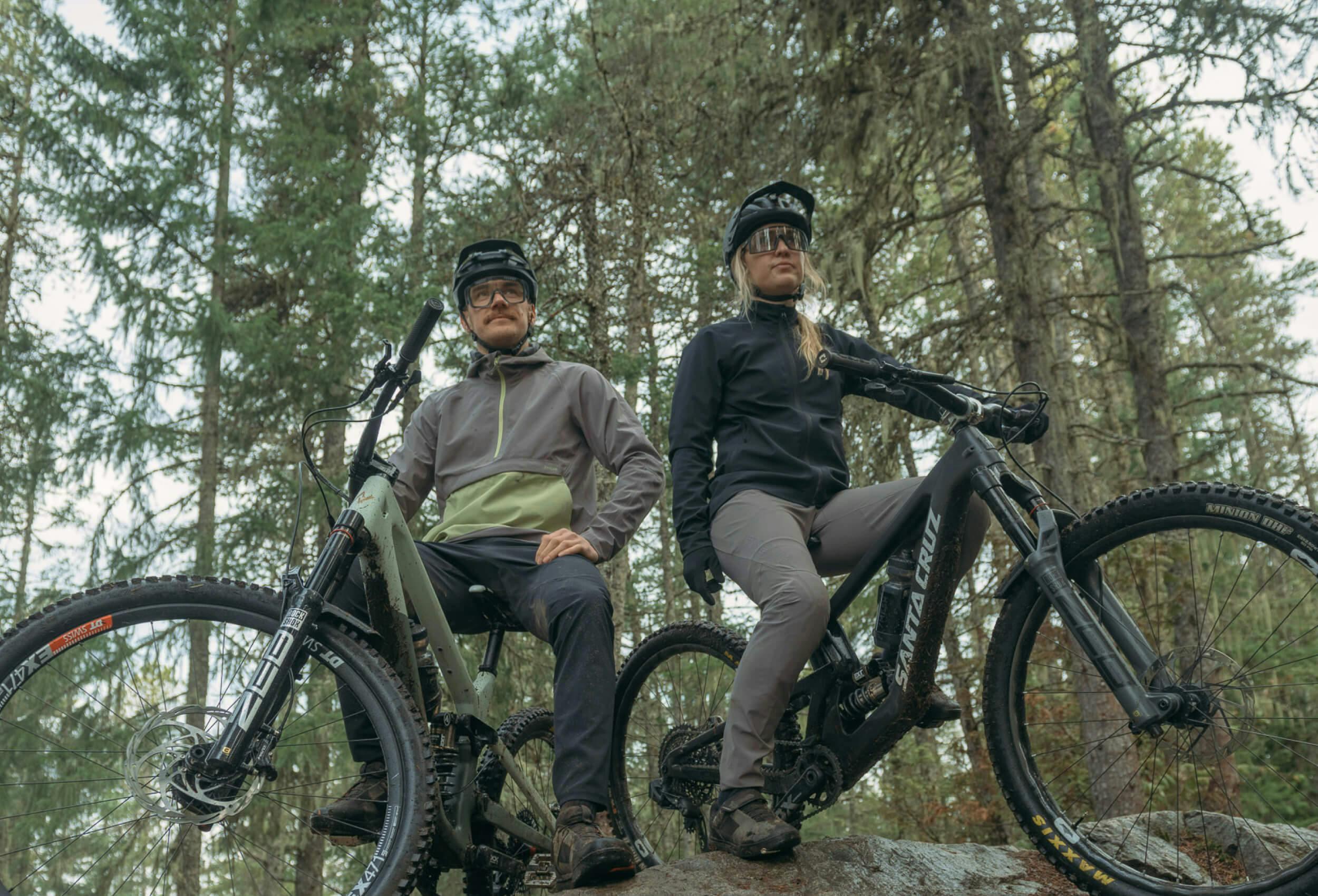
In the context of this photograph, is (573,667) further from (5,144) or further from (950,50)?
(5,144)

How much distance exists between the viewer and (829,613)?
3.13 meters

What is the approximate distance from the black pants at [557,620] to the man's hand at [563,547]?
0.8 inches

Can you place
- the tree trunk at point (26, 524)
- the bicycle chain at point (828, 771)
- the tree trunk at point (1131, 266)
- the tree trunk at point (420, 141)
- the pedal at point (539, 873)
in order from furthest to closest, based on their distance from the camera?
the tree trunk at point (420, 141) < the tree trunk at point (26, 524) < the tree trunk at point (1131, 266) < the pedal at point (539, 873) < the bicycle chain at point (828, 771)

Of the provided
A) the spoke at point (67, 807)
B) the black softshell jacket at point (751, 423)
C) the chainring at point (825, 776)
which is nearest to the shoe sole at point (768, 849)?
the chainring at point (825, 776)

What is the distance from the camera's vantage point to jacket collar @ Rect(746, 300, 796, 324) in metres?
3.61

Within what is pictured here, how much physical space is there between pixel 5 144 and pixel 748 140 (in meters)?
11.9

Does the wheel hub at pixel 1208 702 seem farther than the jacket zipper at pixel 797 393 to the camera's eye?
No

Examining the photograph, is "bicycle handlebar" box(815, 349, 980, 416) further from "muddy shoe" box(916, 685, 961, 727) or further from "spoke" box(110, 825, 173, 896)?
"spoke" box(110, 825, 173, 896)

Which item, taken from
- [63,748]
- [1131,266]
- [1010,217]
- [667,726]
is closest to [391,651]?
[63,748]

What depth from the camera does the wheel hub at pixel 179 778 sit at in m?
2.34

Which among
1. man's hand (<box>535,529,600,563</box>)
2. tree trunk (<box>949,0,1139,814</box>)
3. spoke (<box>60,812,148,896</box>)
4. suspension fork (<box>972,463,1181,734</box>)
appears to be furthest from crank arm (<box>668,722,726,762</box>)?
tree trunk (<box>949,0,1139,814</box>)

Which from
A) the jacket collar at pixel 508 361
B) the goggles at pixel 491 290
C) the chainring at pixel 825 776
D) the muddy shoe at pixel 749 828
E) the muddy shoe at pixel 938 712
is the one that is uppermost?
the goggles at pixel 491 290

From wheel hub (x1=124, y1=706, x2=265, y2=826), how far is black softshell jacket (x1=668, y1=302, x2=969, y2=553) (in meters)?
1.49

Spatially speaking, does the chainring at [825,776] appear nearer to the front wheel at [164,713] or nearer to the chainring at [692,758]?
the chainring at [692,758]
